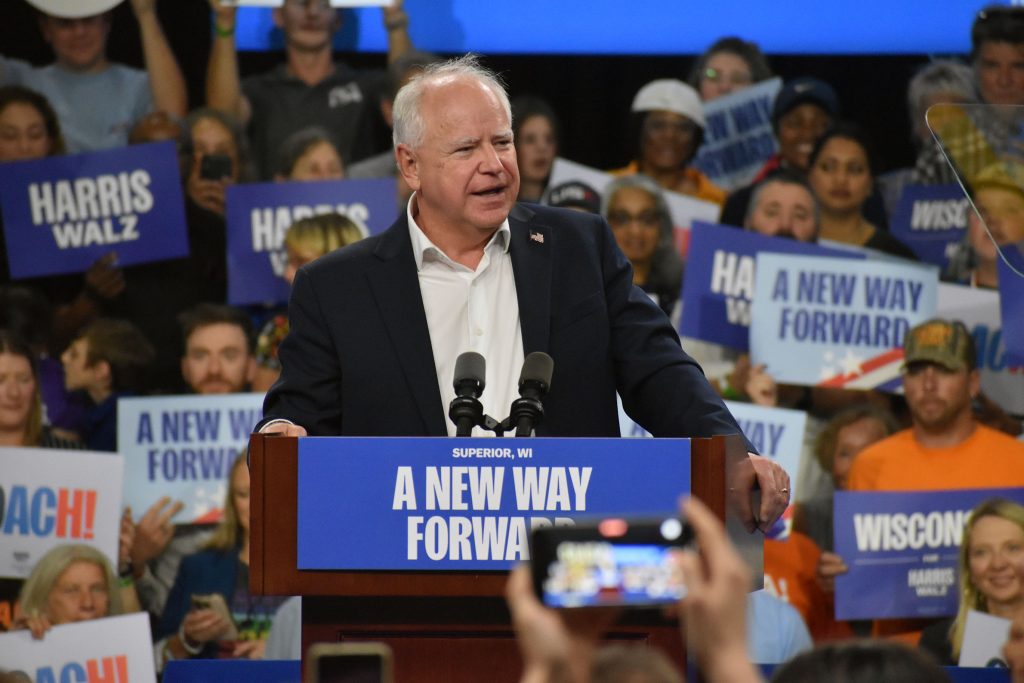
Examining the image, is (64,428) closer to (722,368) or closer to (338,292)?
(722,368)

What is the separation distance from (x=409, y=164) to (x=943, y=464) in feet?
11.1

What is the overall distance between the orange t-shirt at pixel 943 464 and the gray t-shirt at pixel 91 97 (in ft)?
11.0

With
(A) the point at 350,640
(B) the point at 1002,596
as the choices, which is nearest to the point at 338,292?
(A) the point at 350,640

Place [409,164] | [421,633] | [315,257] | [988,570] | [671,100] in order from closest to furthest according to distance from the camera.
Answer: [421,633], [409,164], [988,570], [315,257], [671,100]

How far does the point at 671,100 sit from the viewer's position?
6574mm

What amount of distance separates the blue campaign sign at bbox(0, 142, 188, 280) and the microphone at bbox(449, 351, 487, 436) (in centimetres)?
404

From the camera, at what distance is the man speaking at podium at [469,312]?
3010 millimetres

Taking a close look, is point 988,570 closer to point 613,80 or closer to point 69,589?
point 613,80

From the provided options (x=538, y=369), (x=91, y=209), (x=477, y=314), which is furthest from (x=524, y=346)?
(x=91, y=209)

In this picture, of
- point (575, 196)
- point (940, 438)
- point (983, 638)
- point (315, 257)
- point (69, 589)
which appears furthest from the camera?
point (575, 196)

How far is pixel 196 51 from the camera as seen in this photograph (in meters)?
6.51

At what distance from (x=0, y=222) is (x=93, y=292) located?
0.48 meters

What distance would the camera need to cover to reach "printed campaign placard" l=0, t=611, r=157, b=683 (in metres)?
5.53

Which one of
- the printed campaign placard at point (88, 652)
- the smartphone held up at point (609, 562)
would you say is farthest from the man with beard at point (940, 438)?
the smartphone held up at point (609, 562)
